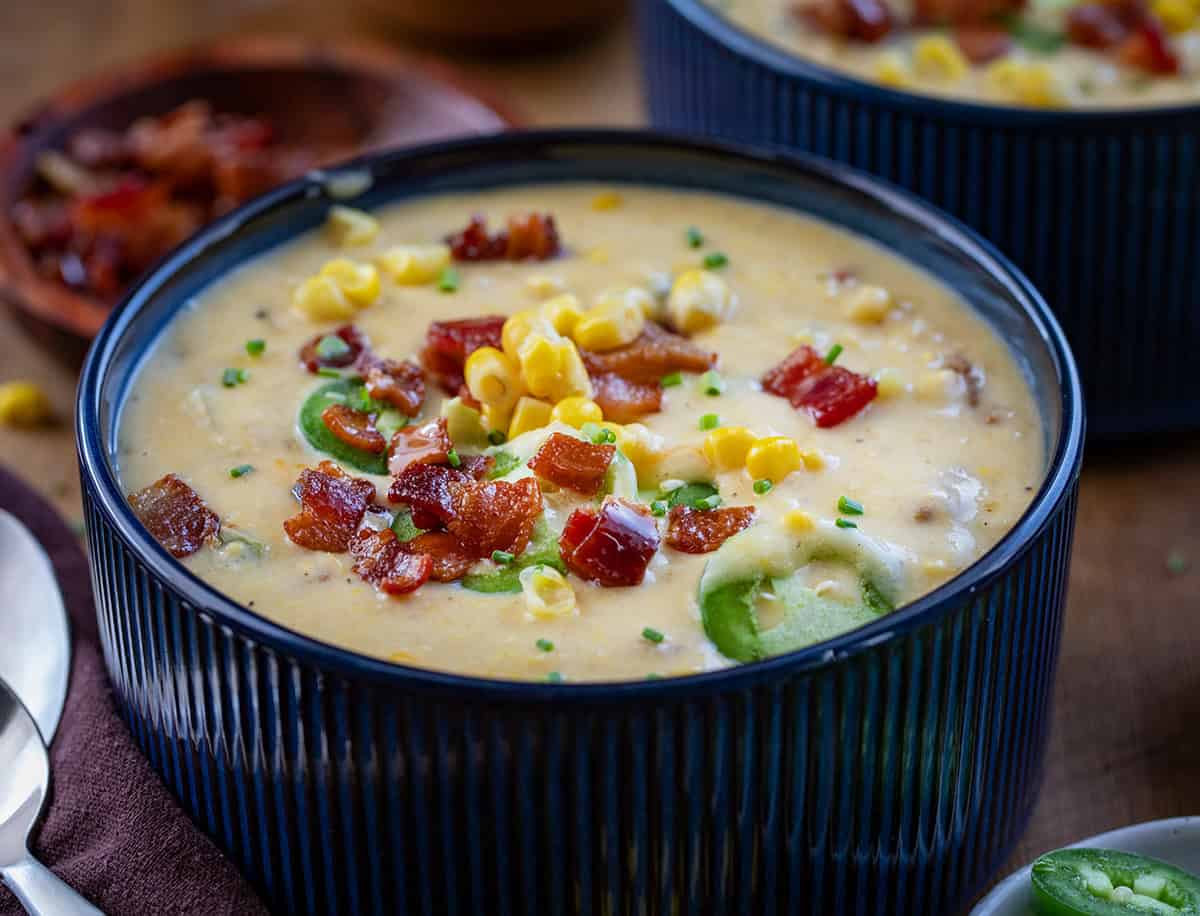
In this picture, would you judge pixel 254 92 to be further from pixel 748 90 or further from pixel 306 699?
pixel 306 699

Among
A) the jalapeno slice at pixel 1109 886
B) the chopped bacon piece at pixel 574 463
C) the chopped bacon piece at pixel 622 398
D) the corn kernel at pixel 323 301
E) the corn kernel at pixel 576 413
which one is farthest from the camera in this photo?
the corn kernel at pixel 323 301

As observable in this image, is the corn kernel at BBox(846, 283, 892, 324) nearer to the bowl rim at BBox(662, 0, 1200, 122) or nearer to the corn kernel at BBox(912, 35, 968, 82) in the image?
the bowl rim at BBox(662, 0, 1200, 122)

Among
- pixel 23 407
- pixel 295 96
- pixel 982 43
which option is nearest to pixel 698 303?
pixel 982 43

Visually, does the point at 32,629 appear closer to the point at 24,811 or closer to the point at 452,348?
the point at 24,811

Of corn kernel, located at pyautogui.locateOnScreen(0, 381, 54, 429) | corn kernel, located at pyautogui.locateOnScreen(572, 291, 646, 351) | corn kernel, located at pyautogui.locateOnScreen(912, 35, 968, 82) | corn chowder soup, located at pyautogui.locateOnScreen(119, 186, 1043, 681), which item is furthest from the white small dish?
corn kernel, located at pyautogui.locateOnScreen(0, 381, 54, 429)

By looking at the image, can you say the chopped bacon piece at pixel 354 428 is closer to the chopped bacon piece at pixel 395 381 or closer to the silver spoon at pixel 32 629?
the chopped bacon piece at pixel 395 381

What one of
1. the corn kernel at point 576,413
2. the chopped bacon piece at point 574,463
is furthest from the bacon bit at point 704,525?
the corn kernel at point 576,413

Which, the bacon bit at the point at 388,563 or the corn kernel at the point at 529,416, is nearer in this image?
the bacon bit at the point at 388,563
